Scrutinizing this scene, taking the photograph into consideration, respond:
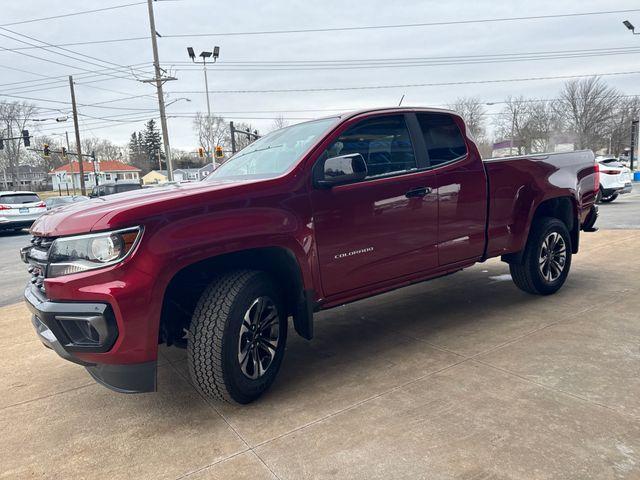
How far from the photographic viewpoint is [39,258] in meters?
2.94

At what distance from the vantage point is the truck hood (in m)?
2.66

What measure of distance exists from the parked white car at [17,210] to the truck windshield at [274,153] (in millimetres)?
15625

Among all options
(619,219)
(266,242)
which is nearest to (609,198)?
(619,219)

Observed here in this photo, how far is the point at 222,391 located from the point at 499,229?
3.04 m

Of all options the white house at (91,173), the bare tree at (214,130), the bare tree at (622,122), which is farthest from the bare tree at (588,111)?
the white house at (91,173)

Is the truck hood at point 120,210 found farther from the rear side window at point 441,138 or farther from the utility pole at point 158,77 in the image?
the utility pole at point 158,77

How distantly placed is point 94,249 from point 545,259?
4400mm

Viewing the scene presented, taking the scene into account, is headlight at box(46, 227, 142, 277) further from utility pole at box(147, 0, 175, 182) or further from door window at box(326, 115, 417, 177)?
utility pole at box(147, 0, 175, 182)

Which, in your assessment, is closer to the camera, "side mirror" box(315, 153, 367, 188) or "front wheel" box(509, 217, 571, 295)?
"side mirror" box(315, 153, 367, 188)

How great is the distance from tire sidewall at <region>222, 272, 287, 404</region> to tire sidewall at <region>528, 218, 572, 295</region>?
9.81ft

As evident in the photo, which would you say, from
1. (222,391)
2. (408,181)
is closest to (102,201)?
(222,391)

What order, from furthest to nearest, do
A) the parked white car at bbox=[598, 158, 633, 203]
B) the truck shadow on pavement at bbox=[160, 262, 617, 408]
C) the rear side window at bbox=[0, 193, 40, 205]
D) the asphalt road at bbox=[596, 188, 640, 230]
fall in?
the rear side window at bbox=[0, 193, 40, 205], the parked white car at bbox=[598, 158, 633, 203], the asphalt road at bbox=[596, 188, 640, 230], the truck shadow on pavement at bbox=[160, 262, 617, 408]

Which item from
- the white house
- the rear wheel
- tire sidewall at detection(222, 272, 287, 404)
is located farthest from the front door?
the white house

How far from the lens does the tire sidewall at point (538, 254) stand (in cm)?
496
